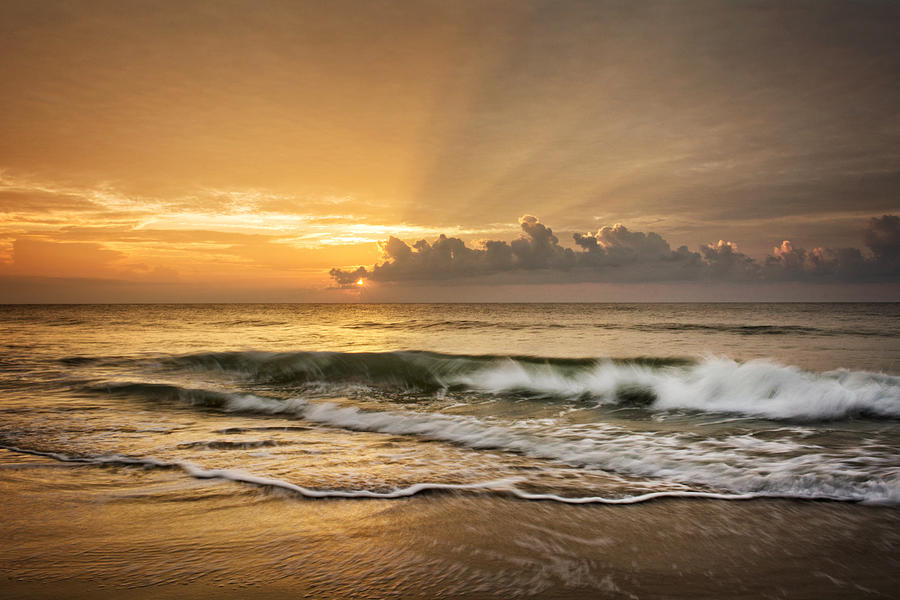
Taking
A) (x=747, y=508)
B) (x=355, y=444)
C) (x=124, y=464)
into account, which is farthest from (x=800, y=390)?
(x=124, y=464)

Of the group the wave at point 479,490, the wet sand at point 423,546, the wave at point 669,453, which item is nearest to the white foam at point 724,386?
the wave at point 669,453

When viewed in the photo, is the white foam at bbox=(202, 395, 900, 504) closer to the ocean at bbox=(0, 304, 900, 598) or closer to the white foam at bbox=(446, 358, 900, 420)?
the ocean at bbox=(0, 304, 900, 598)

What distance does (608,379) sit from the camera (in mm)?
12734

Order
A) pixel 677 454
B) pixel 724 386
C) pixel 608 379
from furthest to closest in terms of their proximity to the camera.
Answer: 1. pixel 608 379
2. pixel 724 386
3. pixel 677 454

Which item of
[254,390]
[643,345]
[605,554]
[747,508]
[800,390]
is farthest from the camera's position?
[643,345]

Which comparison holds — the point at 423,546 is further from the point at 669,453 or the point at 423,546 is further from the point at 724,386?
the point at 724,386

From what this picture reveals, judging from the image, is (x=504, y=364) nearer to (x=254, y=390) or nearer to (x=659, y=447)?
(x=254, y=390)

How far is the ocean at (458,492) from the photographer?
2.98 metres

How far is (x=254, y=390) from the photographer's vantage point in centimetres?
1238

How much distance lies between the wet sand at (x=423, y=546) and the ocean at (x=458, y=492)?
2 centimetres

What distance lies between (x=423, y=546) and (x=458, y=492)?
1.21 meters

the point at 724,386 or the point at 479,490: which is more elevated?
the point at 479,490

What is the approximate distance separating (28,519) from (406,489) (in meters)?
2.90

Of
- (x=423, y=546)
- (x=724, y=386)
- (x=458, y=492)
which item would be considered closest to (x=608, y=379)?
(x=724, y=386)
